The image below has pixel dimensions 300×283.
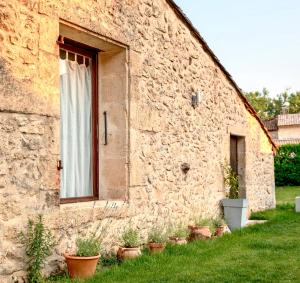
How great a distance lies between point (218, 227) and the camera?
7.75 meters

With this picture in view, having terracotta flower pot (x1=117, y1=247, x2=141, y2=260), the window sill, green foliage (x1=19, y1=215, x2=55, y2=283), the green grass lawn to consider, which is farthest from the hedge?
green foliage (x1=19, y1=215, x2=55, y2=283)

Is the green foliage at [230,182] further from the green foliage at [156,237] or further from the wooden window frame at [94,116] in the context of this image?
the wooden window frame at [94,116]

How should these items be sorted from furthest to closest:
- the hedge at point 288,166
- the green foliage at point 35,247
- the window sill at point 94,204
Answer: the hedge at point 288,166, the window sill at point 94,204, the green foliage at point 35,247

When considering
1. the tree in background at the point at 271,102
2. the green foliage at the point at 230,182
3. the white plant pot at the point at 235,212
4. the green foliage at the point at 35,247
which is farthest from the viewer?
the tree in background at the point at 271,102

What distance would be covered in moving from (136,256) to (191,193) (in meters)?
2.49

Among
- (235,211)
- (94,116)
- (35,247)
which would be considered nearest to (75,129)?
(94,116)

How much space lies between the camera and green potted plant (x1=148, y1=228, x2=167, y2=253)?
18.5 feet

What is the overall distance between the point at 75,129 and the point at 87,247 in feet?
4.70

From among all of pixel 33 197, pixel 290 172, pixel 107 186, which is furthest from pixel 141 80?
pixel 290 172

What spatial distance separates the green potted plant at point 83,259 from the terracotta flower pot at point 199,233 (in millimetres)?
2489

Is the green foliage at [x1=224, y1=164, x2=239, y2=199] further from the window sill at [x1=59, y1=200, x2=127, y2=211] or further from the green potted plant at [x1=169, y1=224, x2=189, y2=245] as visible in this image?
the window sill at [x1=59, y1=200, x2=127, y2=211]

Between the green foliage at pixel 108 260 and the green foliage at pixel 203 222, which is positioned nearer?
the green foliage at pixel 108 260

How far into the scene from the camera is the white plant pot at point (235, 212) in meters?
8.55

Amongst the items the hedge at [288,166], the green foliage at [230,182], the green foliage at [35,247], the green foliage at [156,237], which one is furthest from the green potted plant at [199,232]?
the hedge at [288,166]
